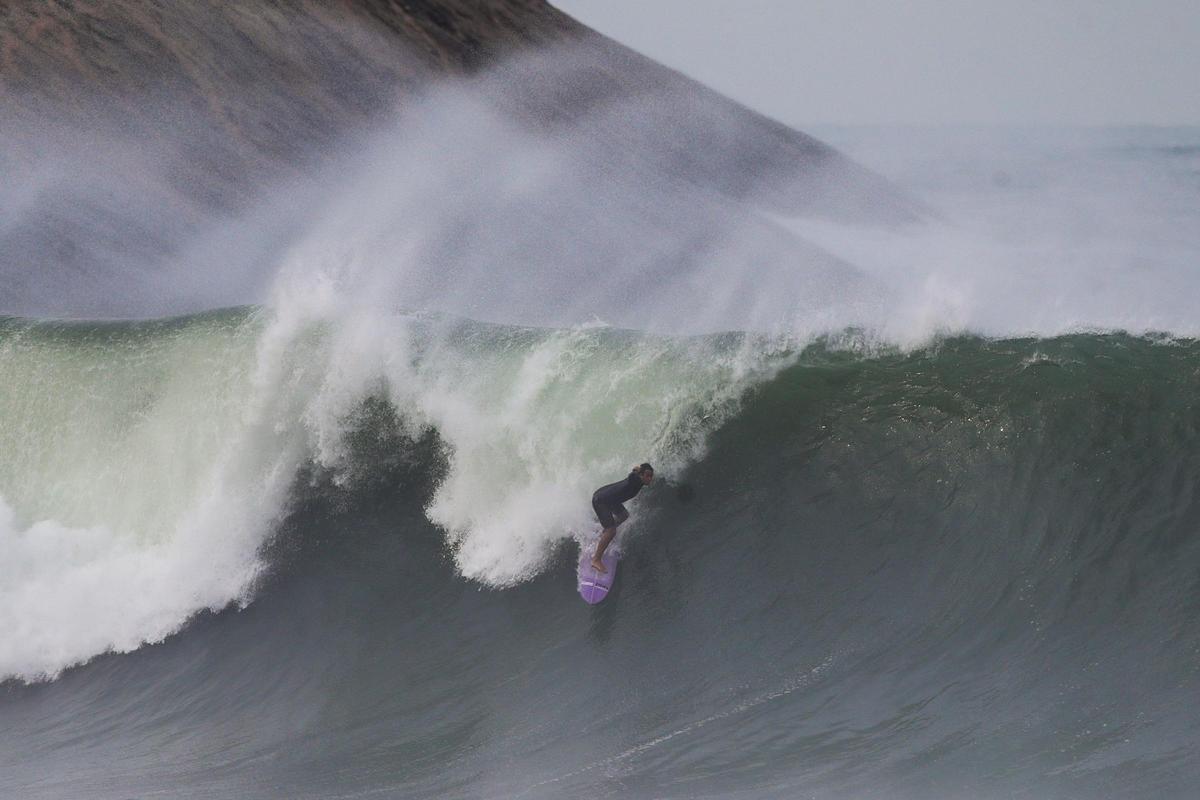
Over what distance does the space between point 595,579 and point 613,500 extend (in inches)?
24.9

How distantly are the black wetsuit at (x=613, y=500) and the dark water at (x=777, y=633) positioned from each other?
1.55 feet

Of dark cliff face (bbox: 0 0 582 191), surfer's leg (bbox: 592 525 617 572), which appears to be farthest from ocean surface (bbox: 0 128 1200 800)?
dark cliff face (bbox: 0 0 582 191)

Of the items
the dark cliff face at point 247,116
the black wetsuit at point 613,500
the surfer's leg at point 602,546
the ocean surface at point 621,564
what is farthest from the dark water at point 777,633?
the dark cliff face at point 247,116

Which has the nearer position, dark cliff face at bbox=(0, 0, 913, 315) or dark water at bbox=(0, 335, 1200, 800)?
dark water at bbox=(0, 335, 1200, 800)

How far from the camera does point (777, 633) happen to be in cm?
911

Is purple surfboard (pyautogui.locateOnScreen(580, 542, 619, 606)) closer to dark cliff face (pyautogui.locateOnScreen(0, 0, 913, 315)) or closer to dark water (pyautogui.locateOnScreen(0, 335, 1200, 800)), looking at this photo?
dark water (pyautogui.locateOnScreen(0, 335, 1200, 800))

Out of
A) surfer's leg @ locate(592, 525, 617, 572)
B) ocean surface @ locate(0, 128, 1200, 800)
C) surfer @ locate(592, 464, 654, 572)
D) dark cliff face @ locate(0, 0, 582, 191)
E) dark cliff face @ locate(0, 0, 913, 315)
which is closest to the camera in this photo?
ocean surface @ locate(0, 128, 1200, 800)

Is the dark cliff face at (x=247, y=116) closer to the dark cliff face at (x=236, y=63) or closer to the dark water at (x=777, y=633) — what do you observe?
the dark cliff face at (x=236, y=63)

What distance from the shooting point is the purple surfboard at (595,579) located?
976cm

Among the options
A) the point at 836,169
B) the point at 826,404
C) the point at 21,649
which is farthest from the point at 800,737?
the point at 836,169

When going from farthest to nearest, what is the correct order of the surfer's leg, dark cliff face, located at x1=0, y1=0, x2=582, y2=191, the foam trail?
dark cliff face, located at x1=0, y1=0, x2=582, y2=191, the foam trail, the surfer's leg

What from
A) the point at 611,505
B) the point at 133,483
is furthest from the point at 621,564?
the point at 133,483

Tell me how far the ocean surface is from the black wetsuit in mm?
473

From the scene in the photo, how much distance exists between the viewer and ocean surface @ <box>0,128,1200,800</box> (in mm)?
8039
